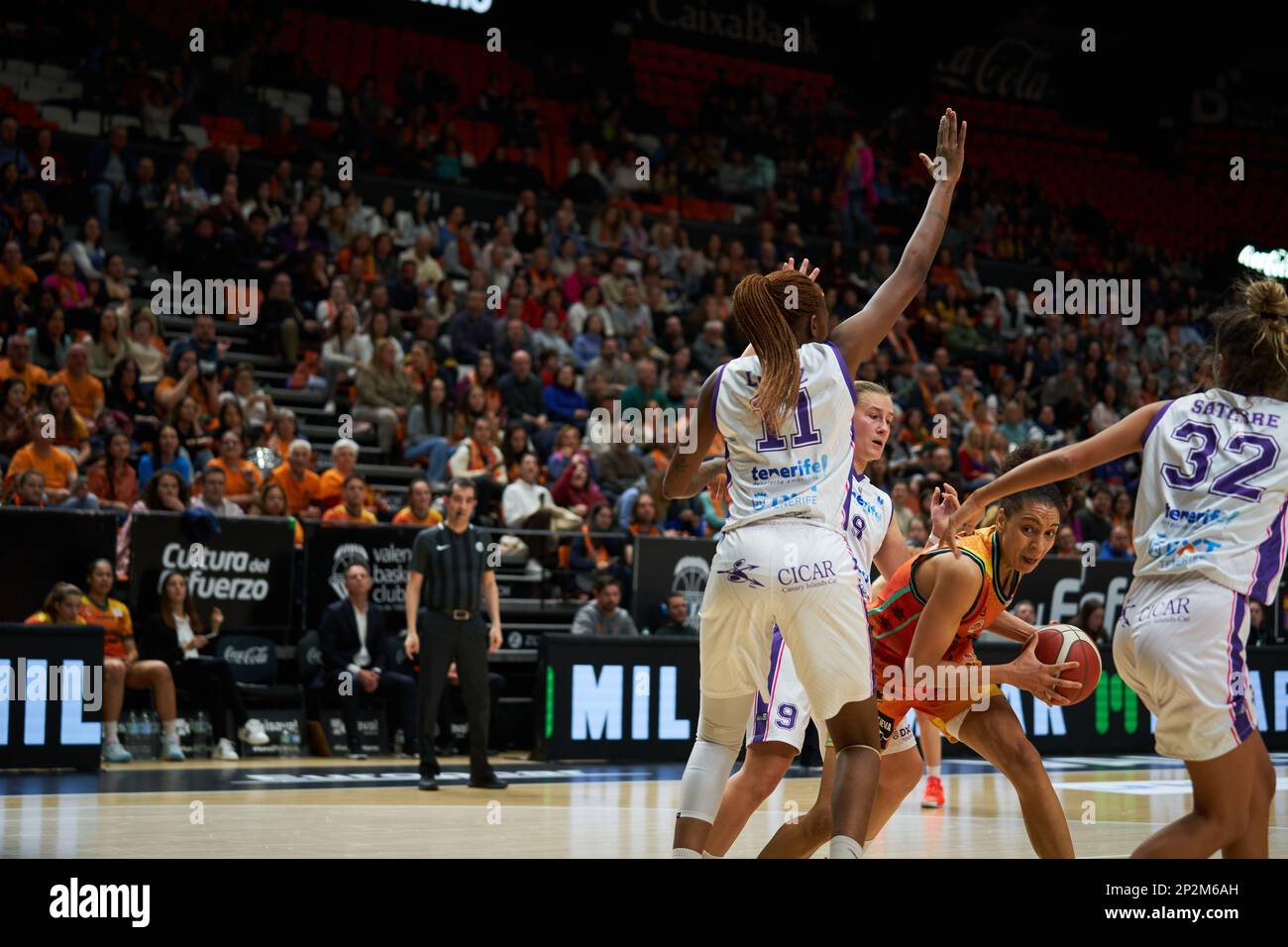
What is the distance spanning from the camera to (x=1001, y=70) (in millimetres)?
30391

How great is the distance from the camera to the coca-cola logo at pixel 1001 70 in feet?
98.0

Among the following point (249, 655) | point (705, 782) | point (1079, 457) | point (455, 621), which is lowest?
point (249, 655)

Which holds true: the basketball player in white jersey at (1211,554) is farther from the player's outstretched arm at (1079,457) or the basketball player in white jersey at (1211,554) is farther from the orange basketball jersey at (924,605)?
the orange basketball jersey at (924,605)

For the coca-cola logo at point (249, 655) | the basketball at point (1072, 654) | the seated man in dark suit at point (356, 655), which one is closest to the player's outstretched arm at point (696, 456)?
the basketball at point (1072, 654)

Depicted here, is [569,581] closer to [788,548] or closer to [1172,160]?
[788,548]

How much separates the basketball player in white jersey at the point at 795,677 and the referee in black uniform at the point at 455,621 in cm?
515

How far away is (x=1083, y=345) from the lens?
75.2ft

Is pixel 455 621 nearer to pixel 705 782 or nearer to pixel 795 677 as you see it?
pixel 795 677

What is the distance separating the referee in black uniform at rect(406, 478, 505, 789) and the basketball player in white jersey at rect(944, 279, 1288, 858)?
6687 millimetres

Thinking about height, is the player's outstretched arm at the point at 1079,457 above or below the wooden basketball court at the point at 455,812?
above

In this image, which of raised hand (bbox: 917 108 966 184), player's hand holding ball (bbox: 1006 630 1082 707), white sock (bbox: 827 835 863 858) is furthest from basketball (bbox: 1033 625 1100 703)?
raised hand (bbox: 917 108 966 184)

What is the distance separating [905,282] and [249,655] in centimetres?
960

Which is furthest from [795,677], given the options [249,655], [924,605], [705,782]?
[249,655]
